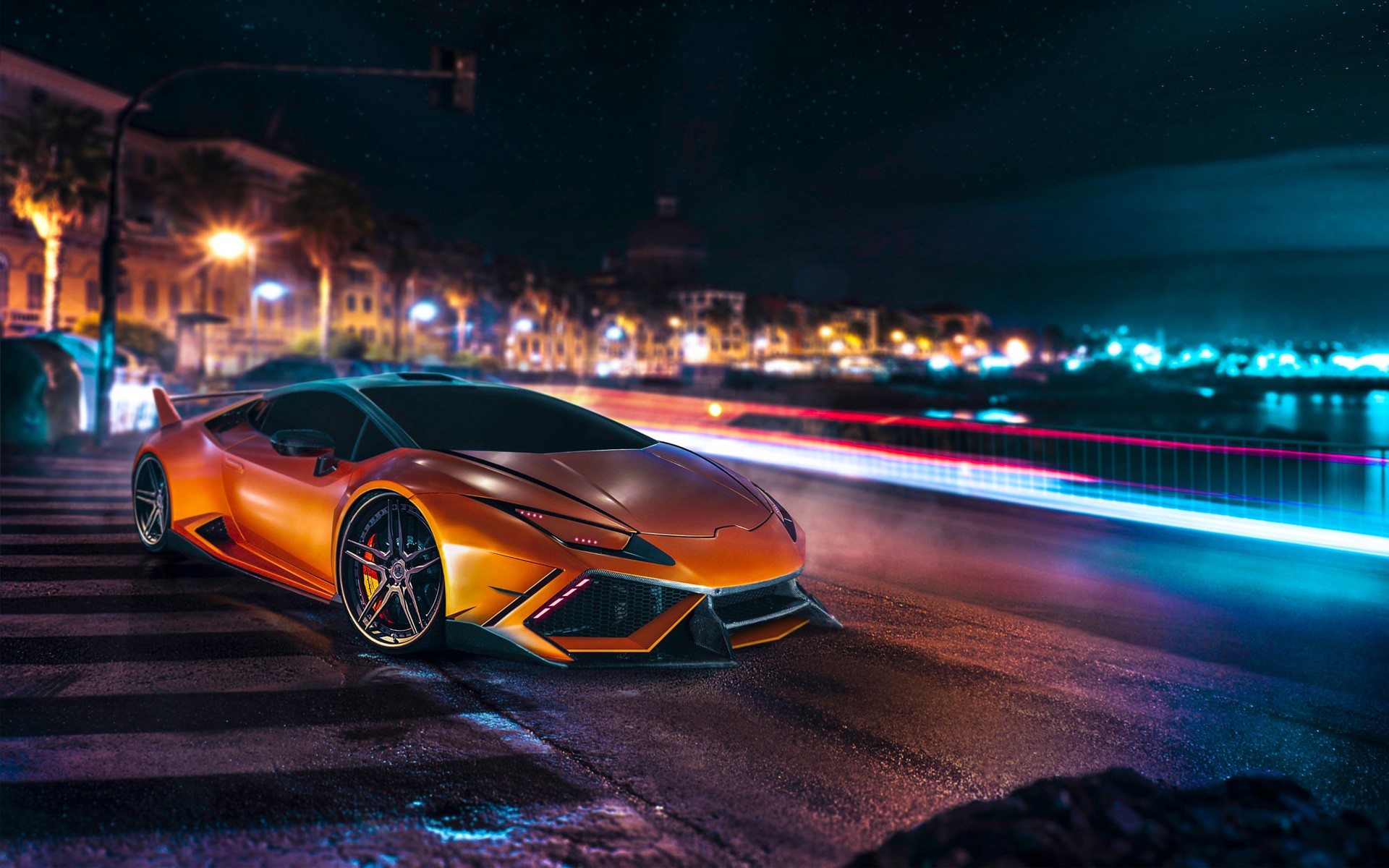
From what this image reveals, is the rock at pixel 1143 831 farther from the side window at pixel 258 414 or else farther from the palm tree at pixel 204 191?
the palm tree at pixel 204 191

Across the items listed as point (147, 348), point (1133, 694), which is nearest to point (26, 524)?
point (1133, 694)

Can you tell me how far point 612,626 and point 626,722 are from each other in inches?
17.7

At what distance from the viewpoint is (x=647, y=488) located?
16.6ft

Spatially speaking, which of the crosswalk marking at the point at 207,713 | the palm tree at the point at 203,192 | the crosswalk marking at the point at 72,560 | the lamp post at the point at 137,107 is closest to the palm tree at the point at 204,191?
the palm tree at the point at 203,192

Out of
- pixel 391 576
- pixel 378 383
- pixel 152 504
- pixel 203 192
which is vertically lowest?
pixel 391 576

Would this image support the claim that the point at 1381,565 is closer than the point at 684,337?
Yes

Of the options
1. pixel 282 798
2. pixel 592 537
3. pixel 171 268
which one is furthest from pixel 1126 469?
pixel 171 268

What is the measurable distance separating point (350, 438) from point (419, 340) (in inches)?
3478

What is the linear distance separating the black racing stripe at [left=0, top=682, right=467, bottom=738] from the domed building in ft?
618

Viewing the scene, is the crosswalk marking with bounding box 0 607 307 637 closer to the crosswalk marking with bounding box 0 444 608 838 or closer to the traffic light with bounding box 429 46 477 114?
the crosswalk marking with bounding box 0 444 608 838

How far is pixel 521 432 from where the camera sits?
578 cm

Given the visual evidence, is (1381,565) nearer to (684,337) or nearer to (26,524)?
(26,524)

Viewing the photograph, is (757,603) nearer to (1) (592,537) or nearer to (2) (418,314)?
(1) (592,537)

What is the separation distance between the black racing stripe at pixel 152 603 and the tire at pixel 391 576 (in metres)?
1.15
